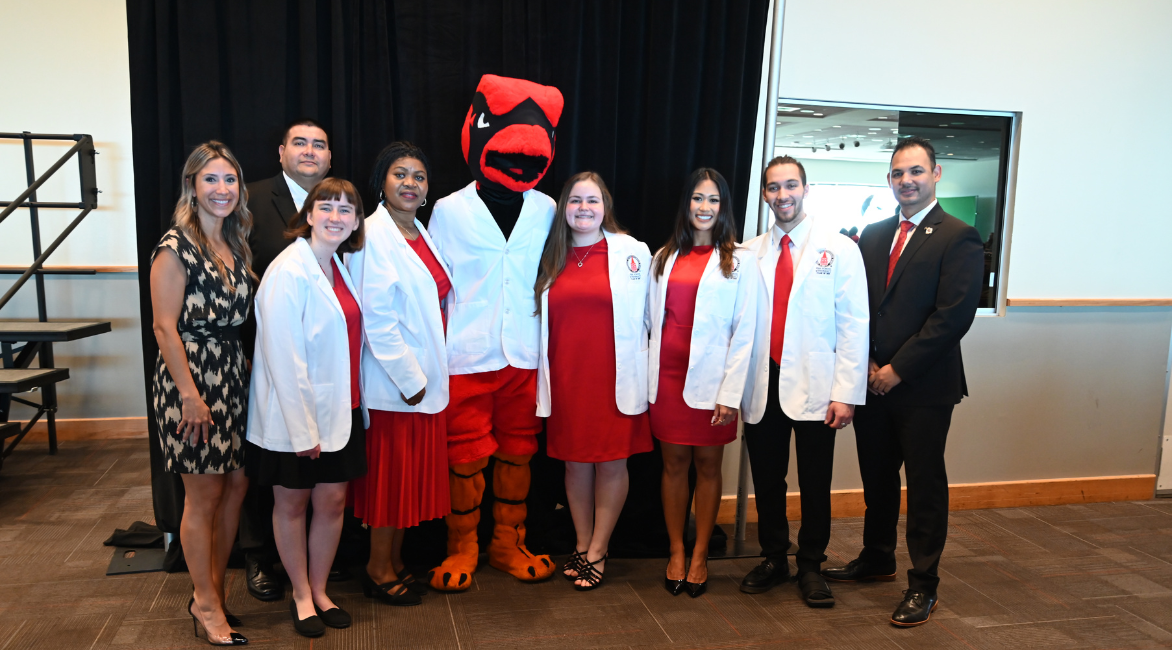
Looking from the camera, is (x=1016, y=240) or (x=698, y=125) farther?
(x=1016, y=240)

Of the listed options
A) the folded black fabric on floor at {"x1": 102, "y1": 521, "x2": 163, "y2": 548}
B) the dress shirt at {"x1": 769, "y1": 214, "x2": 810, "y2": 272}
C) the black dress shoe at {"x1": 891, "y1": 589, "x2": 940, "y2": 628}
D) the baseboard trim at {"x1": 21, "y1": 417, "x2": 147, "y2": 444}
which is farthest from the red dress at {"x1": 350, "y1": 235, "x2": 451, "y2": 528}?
the baseboard trim at {"x1": 21, "y1": 417, "x2": 147, "y2": 444}

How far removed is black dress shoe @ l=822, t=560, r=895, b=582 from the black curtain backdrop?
698mm

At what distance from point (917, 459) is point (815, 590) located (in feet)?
1.93

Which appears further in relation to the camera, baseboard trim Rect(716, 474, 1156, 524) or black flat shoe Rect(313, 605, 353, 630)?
baseboard trim Rect(716, 474, 1156, 524)

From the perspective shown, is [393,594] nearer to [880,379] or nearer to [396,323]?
[396,323]

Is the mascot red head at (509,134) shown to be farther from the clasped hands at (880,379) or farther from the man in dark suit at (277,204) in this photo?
the clasped hands at (880,379)

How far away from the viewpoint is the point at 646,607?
2510 mm

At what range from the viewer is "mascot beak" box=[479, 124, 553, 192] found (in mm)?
2475

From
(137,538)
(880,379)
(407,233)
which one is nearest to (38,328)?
(137,538)

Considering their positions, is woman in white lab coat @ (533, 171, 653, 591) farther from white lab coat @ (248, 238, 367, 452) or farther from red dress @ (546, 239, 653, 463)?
white lab coat @ (248, 238, 367, 452)

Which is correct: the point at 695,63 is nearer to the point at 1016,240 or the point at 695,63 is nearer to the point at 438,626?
the point at 1016,240

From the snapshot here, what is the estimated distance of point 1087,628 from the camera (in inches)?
96.2

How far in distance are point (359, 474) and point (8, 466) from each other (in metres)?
2.97

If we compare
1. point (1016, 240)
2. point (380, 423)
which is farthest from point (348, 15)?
point (1016, 240)
